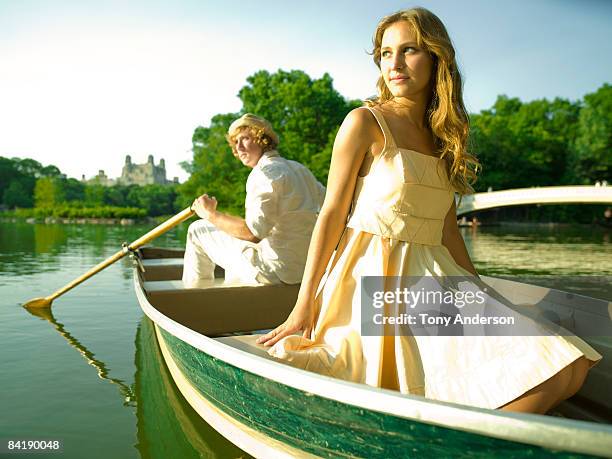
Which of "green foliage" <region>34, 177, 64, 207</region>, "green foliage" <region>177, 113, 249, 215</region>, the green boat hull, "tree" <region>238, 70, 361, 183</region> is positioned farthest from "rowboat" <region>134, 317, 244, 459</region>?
"green foliage" <region>34, 177, 64, 207</region>

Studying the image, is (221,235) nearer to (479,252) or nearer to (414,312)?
(414,312)

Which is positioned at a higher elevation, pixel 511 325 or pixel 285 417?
pixel 511 325

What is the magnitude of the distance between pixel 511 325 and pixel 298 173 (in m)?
2.18

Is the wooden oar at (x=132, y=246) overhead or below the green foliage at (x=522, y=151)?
below

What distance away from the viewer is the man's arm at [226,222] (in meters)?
3.73

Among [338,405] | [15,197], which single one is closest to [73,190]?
[15,197]

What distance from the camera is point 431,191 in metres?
2.01

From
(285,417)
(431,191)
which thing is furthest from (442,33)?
(285,417)

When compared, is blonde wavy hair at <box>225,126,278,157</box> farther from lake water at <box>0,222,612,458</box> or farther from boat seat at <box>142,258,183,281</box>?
boat seat at <box>142,258,183,281</box>

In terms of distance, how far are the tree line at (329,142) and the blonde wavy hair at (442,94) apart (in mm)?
215

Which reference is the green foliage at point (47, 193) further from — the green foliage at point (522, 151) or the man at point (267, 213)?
the man at point (267, 213)

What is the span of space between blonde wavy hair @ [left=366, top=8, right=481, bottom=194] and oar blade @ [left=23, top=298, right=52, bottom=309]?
531 centimetres

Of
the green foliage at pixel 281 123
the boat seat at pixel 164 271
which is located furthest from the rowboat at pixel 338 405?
the green foliage at pixel 281 123

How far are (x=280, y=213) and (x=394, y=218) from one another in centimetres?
178
